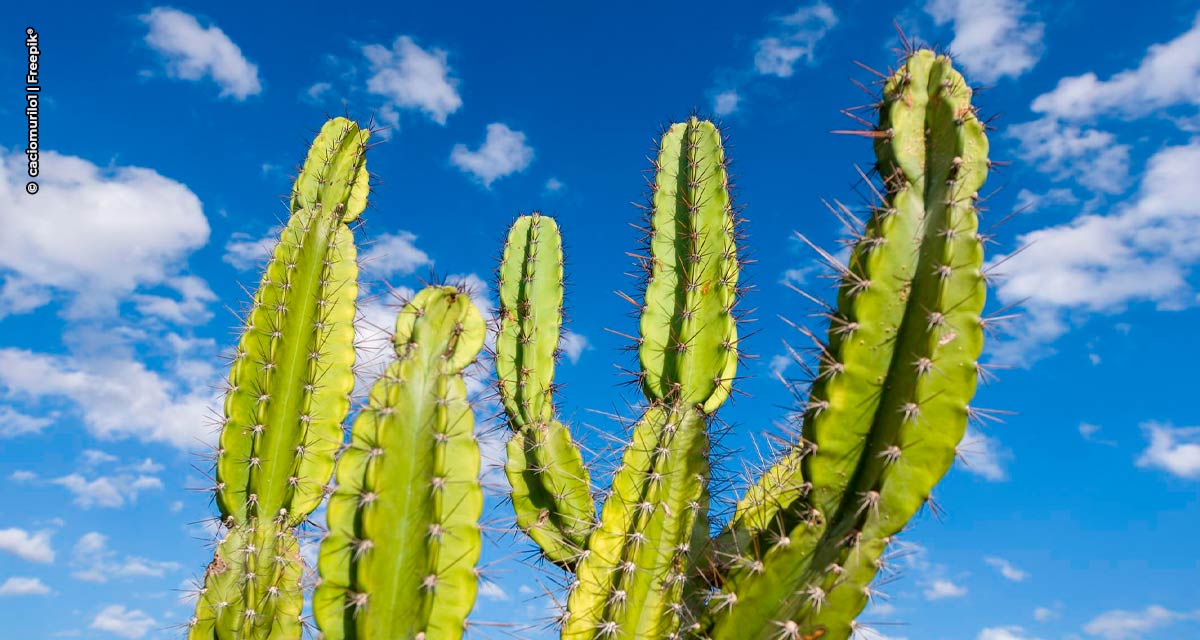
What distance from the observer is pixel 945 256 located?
121 inches

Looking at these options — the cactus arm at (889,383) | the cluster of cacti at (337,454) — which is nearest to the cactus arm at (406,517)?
the cluster of cacti at (337,454)

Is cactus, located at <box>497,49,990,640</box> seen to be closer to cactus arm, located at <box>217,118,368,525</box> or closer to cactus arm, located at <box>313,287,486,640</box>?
cactus arm, located at <box>313,287,486,640</box>

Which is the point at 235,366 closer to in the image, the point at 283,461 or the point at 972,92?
the point at 283,461

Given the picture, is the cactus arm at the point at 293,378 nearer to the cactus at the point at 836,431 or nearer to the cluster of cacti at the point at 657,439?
the cluster of cacti at the point at 657,439

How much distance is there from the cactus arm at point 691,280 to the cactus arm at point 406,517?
4.41ft

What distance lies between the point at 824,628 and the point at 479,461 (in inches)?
54.8

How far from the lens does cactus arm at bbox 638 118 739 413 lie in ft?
14.8

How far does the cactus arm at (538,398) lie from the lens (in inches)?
201

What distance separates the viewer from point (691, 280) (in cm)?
463

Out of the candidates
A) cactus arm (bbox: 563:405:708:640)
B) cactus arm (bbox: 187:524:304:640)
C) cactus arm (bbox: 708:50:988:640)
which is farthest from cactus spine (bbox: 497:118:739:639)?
cactus arm (bbox: 187:524:304:640)

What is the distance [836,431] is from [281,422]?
3228mm

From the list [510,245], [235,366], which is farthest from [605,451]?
[235,366]

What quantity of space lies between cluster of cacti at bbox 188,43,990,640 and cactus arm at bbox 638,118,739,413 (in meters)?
0.01

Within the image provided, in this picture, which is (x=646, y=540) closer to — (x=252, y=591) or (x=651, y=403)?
(x=651, y=403)
